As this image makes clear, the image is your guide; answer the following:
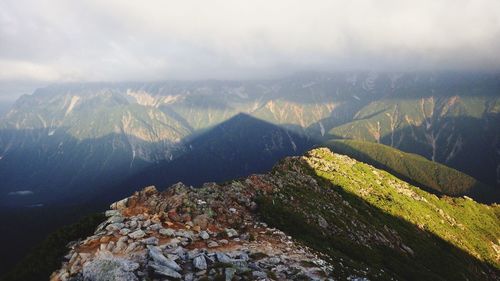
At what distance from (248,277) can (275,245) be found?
10.4 metres

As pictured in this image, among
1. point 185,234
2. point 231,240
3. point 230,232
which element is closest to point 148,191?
point 185,234

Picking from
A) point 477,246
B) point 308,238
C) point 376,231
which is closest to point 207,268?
point 308,238

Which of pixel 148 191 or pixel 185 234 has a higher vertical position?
pixel 185 234

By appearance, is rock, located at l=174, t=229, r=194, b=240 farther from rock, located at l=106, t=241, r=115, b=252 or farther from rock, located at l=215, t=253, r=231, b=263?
rock, located at l=106, t=241, r=115, b=252

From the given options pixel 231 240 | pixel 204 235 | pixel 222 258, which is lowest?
pixel 231 240

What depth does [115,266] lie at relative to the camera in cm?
3027

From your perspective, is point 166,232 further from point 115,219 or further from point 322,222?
point 322,222

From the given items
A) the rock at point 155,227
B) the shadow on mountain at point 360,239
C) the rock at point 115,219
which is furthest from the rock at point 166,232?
the shadow on mountain at point 360,239

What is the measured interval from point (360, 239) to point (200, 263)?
52.9 m

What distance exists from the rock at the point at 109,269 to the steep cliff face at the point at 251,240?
83 mm

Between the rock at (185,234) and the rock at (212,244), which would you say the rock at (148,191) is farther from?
the rock at (212,244)

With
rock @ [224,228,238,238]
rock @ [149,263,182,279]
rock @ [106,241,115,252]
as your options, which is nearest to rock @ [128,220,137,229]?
rock @ [106,241,115,252]

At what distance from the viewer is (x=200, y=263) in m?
31.8

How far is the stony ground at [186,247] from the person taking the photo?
101 feet
